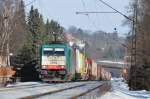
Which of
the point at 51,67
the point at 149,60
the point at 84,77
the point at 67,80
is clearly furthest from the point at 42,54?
the point at 84,77

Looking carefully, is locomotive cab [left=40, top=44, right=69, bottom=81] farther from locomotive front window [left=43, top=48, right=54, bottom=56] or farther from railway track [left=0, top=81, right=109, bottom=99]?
railway track [left=0, top=81, right=109, bottom=99]

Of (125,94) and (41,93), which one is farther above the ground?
(41,93)

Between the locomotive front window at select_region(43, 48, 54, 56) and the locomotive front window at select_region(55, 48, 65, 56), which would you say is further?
the locomotive front window at select_region(55, 48, 65, 56)

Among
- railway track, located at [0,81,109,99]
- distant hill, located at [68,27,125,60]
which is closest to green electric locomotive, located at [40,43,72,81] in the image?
distant hill, located at [68,27,125,60]

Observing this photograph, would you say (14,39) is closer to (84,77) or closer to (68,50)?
(84,77)

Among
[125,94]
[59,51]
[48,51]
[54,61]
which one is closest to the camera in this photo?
[125,94]

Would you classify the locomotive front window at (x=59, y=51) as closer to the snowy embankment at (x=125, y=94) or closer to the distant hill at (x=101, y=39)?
the snowy embankment at (x=125, y=94)

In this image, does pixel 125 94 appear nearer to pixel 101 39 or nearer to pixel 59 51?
pixel 59 51

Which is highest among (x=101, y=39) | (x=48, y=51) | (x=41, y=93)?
(x=101, y=39)

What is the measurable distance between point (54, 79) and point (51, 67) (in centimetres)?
134

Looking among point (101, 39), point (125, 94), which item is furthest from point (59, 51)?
point (101, 39)

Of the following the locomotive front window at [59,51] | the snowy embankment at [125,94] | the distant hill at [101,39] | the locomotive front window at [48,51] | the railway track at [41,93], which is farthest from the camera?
the distant hill at [101,39]

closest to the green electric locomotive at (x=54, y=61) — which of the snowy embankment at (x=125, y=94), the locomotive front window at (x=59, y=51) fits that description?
the locomotive front window at (x=59, y=51)

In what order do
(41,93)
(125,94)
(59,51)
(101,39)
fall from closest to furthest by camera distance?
(41,93) → (125,94) → (59,51) → (101,39)
